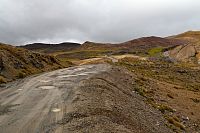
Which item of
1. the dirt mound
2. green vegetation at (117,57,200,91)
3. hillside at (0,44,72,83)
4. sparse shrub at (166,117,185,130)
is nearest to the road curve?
the dirt mound

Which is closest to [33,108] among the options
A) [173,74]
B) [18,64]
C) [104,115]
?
[104,115]

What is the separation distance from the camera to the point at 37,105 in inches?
742

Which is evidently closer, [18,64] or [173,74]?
[18,64]

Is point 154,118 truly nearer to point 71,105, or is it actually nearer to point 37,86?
point 71,105

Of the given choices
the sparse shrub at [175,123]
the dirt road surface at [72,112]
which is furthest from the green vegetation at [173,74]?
the dirt road surface at [72,112]

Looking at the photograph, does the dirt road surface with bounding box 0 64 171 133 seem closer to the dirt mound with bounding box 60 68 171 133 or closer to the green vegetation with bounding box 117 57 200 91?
the dirt mound with bounding box 60 68 171 133

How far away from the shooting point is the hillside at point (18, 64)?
39.3 m

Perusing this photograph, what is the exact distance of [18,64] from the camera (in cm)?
4469

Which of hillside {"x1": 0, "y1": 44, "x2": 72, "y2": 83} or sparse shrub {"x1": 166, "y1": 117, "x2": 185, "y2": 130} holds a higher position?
hillside {"x1": 0, "y1": 44, "x2": 72, "y2": 83}

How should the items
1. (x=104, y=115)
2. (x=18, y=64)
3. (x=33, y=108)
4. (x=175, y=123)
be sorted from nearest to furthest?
(x=104, y=115) → (x=33, y=108) → (x=175, y=123) → (x=18, y=64)

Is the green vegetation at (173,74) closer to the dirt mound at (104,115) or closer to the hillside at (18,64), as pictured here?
the hillside at (18,64)

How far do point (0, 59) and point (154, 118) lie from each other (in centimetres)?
2472

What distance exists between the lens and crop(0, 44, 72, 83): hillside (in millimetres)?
39281

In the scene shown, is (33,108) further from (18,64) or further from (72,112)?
(18,64)
